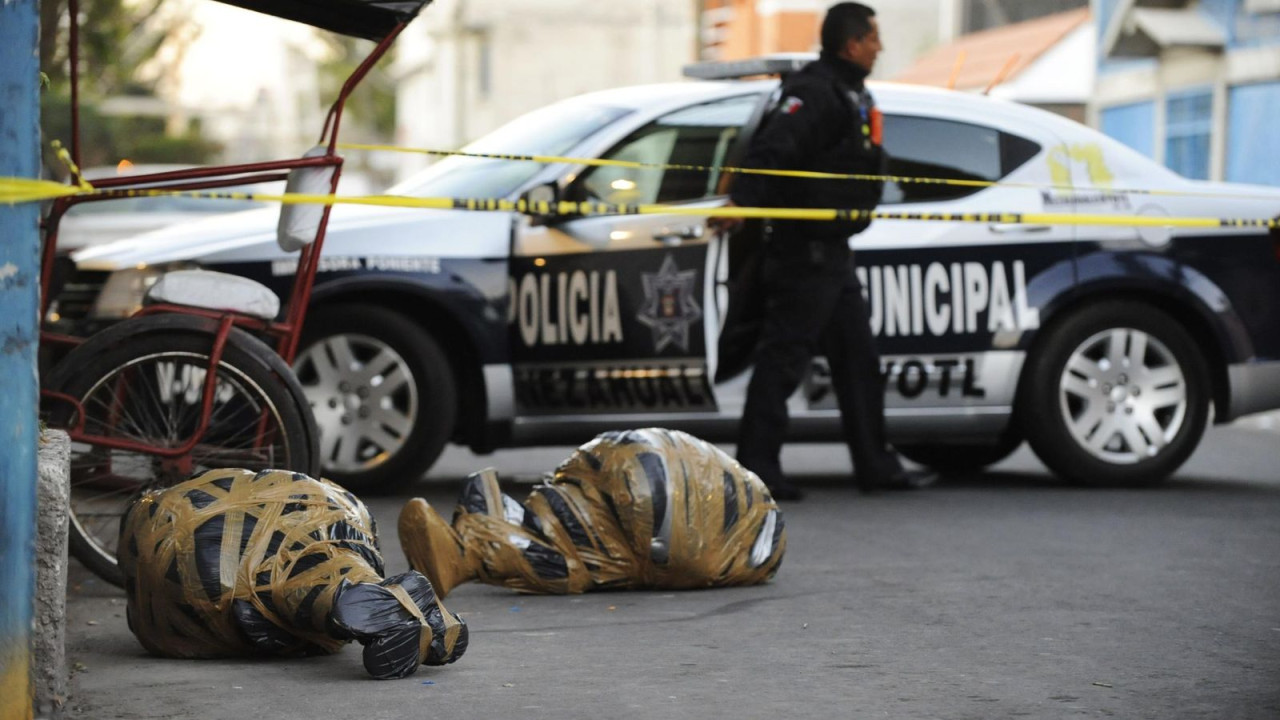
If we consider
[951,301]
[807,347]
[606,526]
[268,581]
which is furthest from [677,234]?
[268,581]

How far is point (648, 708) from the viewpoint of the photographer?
4.32 meters

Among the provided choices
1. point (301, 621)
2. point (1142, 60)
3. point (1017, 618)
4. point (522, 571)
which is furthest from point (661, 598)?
point (1142, 60)

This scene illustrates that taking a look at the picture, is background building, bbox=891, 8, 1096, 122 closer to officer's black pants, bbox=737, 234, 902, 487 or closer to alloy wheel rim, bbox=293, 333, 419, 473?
officer's black pants, bbox=737, 234, 902, 487

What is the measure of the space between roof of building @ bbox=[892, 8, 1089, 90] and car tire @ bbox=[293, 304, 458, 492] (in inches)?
818

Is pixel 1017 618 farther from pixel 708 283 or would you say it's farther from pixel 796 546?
pixel 708 283

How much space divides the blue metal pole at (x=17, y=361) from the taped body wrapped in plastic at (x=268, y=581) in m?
0.81

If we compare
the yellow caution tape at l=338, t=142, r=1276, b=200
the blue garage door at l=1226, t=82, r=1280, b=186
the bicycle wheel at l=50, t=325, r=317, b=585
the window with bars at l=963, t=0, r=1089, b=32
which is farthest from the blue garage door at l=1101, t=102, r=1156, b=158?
the bicycle wheel at l=50, t=325, r=317, b=585

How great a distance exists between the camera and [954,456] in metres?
9.40

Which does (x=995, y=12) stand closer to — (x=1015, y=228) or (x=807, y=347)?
(x=1015, y=228)

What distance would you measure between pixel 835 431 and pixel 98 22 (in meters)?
9.01

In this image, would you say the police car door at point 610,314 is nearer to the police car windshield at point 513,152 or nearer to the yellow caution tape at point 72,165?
the police car windshield at point 513,152

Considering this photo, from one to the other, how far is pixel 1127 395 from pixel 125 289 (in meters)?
4.20

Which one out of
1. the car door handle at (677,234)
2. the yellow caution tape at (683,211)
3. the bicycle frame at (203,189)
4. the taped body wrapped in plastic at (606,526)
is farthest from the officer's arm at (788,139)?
the taped body wrapped in plastic at (606,526)

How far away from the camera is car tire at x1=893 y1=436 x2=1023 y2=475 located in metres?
9.27
